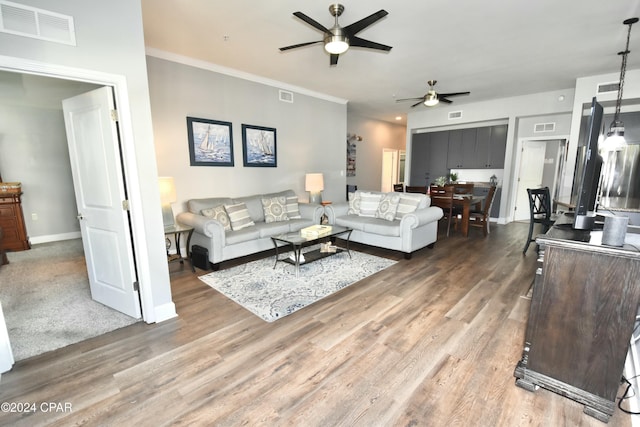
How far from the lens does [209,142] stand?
14.2 feet

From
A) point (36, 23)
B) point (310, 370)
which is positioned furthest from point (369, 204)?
point (36, 23)

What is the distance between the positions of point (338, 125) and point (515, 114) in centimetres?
382

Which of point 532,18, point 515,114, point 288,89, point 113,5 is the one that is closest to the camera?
point 113,5

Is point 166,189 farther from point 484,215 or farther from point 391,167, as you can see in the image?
point 391,167

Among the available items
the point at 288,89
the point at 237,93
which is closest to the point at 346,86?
the point at 288,89

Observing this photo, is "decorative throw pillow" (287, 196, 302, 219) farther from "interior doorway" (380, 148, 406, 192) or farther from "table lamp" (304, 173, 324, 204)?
"interior doorway" (380, 148, 406, 192)

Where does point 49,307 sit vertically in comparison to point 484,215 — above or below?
below

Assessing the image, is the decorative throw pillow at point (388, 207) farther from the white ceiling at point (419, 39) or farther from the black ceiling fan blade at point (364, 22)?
the black ceiling fan blade at point (364, 22)

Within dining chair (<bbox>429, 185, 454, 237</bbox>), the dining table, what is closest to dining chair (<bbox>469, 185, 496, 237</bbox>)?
the dining table

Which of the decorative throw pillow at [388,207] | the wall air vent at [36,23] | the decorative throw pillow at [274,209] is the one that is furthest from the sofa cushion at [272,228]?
the wall air vent at [36,23]

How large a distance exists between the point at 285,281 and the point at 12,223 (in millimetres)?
4650

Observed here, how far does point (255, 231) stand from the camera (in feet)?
12.7

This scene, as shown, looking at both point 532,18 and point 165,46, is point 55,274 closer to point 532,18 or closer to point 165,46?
point 165,46

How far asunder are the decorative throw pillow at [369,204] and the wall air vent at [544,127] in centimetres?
423
